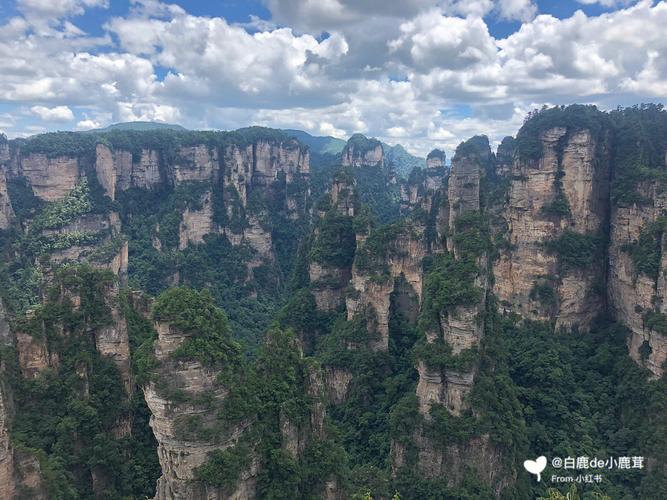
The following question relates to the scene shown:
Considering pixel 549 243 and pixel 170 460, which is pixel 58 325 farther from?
pixel 549 243

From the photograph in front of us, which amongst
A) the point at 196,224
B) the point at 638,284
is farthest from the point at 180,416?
the point at 196,224

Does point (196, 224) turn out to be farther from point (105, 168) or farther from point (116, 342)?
point (116, 342)

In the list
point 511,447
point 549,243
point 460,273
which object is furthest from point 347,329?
point 549,243

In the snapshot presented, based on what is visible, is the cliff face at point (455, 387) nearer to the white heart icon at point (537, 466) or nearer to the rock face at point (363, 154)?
the white heart icon at point (537, 466)

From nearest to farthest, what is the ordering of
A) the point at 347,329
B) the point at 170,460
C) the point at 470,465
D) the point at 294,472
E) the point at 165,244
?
1. the point at 170,460
2. the point at 294,472
3. the point at 470,465
4. the point at 347,329
5. the point at 165,244

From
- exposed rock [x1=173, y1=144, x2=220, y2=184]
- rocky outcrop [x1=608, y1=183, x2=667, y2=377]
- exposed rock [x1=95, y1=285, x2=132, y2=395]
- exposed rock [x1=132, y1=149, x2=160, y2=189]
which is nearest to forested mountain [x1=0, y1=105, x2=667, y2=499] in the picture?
exposed rock [x1=95, y1=285, x2=132, y2=395]

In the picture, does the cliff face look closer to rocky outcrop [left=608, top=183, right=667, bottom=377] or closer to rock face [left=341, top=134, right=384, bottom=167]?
rocky outcrop [left=608, top=183, right=667, bottom=377]

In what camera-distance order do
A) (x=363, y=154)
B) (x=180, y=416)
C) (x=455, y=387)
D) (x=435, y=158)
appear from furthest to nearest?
(x=363, y=154), (x=435, y=158), (x=455, y=387), (x=180, y=416)
